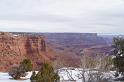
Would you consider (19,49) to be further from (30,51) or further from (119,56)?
(119,56)

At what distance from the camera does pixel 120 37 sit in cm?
2919

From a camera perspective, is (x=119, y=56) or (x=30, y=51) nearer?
(x=119, y=56)

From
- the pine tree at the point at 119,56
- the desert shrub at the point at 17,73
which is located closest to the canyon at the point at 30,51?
the desert shrub at the point at 17,73

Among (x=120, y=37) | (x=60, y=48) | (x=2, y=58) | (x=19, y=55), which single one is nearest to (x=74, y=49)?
(x=60, y=48)

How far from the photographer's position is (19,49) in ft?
243

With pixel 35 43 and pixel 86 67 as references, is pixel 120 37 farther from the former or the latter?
pixel 35 43

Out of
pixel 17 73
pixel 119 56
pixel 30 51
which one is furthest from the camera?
pixel 30 51

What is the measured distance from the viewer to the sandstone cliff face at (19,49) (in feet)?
215

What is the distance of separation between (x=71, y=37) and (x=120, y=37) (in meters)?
81.6

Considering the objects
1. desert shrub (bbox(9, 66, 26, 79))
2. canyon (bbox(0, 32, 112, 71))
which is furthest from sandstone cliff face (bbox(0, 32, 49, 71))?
desert shrub (bbox(9, 66, 26, 79))

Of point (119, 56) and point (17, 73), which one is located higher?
point (119, 56)

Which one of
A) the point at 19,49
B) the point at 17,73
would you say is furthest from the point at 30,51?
the point at 17,73

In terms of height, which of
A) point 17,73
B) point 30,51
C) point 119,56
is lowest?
point 30,51

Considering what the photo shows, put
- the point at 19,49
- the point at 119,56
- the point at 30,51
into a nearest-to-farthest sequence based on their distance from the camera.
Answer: the point at 119,56, the point at 19,49, the point at 30,51
